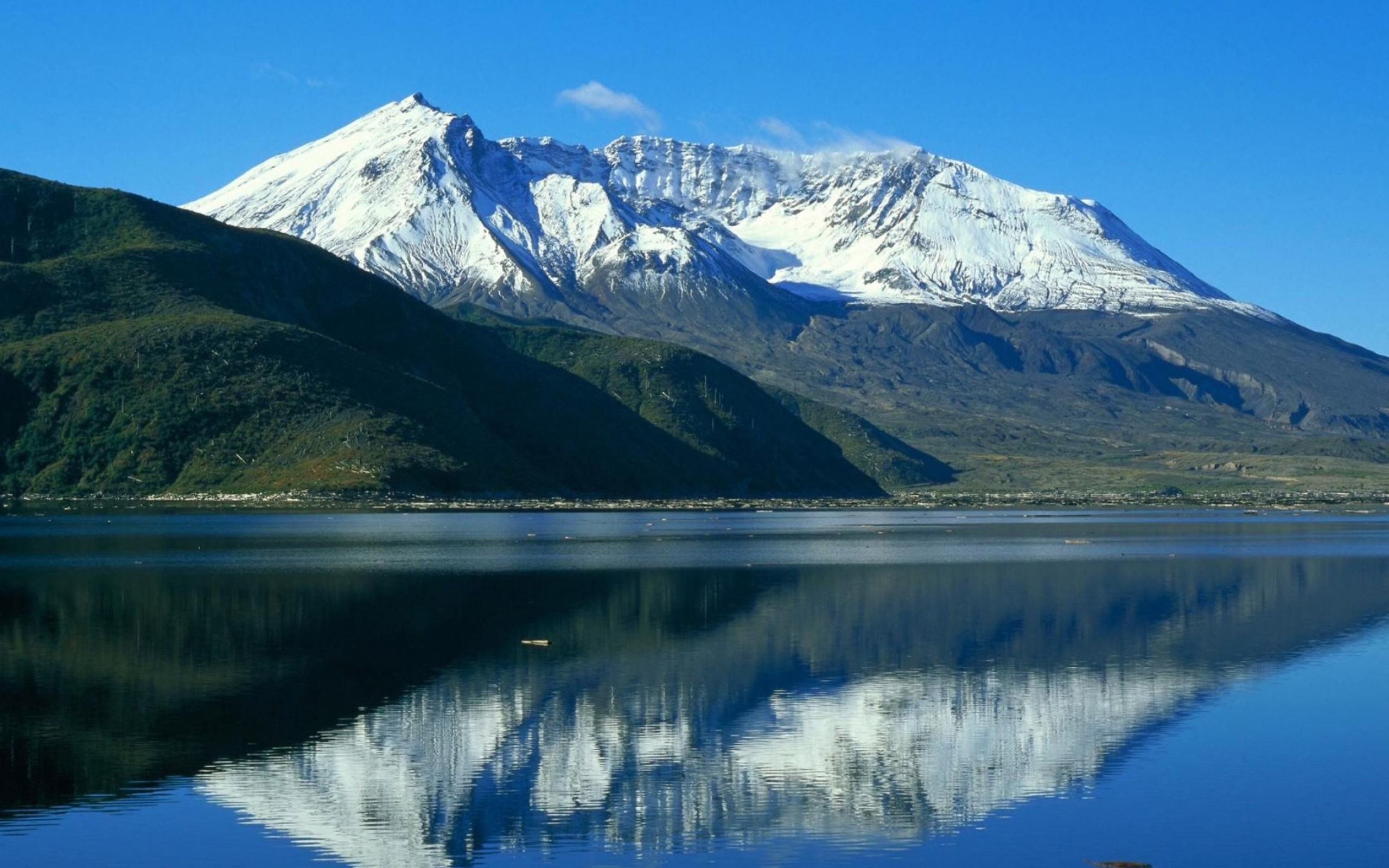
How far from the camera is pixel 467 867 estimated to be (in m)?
31.6

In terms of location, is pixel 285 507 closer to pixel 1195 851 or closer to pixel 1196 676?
pixel 1196 676

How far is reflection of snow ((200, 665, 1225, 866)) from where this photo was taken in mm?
34969

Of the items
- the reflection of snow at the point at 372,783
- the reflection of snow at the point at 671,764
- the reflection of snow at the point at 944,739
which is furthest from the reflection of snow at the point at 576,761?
the reflection of snow at the point at 944,739

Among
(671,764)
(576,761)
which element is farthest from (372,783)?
(671,764)

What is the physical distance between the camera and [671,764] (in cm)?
4109

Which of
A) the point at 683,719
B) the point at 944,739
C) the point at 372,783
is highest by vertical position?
the point at 683,719

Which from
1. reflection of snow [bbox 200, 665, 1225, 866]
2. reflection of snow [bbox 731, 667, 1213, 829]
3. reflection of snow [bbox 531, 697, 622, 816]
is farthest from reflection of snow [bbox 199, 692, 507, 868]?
reflection of snow [bbox 731, 667, 1213, 829]

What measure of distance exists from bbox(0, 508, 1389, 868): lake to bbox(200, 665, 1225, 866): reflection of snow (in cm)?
14

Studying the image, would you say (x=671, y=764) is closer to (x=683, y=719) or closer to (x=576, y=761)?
(x=576, y=761)

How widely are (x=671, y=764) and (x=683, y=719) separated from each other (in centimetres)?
610

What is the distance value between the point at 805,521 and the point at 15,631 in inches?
5331

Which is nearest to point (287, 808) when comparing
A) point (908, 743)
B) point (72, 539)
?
point (908, 743)

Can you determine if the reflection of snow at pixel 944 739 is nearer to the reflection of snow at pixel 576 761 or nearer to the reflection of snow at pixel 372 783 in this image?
the reflection of snow at pixel 576 761

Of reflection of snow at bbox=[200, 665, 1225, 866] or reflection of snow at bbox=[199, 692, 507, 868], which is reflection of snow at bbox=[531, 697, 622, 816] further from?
reflection of snow at bbox=[199, 692, 507, 868]
